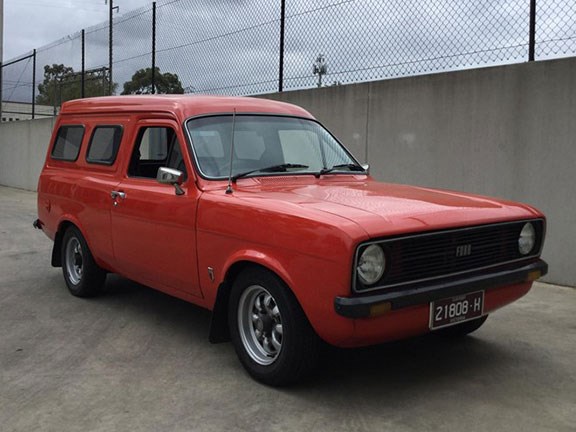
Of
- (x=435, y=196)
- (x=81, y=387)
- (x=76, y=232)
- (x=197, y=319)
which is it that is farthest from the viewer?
(x=76, y=232)

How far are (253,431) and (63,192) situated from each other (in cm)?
362

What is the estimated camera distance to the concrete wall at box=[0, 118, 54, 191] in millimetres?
17516

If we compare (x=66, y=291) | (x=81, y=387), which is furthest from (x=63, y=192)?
(x=81, y=387)

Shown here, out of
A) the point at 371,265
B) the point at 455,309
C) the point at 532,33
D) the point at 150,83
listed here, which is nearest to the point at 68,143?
the point at 371,265

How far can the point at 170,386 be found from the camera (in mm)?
3699

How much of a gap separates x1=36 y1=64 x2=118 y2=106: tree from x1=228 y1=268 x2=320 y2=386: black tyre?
12066mm

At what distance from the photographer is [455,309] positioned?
11.4 ft

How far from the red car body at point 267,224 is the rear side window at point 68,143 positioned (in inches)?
5.4

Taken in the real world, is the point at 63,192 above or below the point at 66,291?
above

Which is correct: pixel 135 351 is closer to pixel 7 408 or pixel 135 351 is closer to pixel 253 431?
pixel 7 408

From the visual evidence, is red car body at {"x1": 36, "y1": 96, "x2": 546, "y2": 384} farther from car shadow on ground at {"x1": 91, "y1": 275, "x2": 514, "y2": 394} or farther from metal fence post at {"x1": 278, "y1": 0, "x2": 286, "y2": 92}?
metal fence post at {"x1": 278, "y1": 0, "x2": 286, "y2": 92}

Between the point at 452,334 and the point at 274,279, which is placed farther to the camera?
the point at 452,334

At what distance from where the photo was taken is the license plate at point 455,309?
11.1 feet

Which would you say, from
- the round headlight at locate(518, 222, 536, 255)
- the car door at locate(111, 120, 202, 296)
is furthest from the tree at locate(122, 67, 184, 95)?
the round headlight at locate(518, 222, 536, 255)
